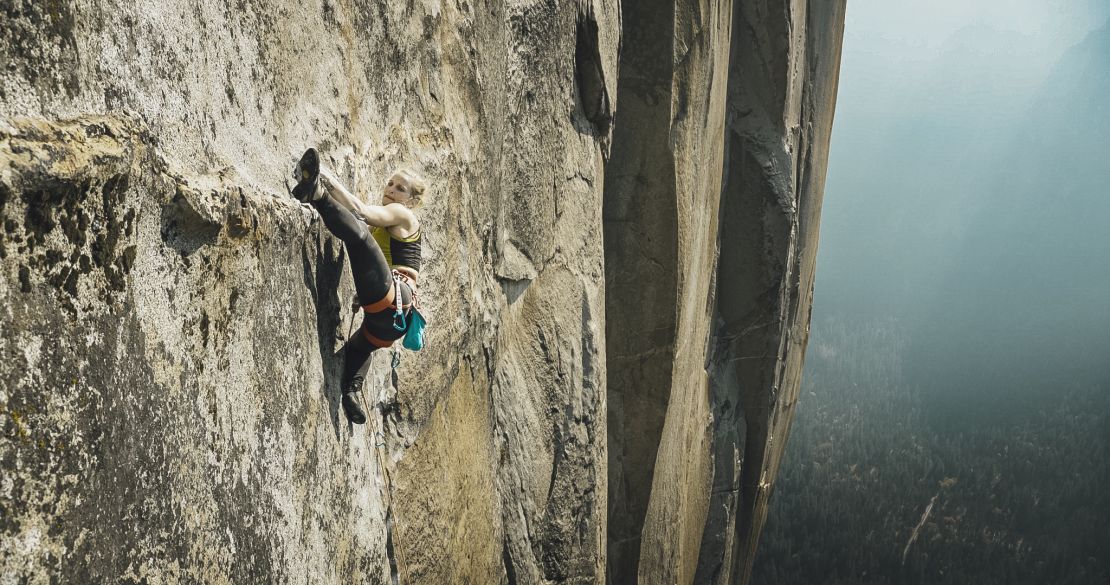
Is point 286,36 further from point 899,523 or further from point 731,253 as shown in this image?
point 899,523

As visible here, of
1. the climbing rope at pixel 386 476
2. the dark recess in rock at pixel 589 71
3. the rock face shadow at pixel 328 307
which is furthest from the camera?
the dark recess in rock at pixel 589 71

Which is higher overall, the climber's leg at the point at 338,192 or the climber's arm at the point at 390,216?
the climber's leg at the point at 338,192

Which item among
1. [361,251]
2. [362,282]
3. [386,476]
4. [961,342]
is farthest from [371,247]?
[961,342]

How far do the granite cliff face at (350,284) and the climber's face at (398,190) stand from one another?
15cm

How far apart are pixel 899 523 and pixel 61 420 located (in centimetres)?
2438

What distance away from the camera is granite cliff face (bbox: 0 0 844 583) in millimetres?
1681

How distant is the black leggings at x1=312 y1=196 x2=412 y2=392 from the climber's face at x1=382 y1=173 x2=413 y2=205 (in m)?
0.33

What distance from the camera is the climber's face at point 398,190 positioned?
126 inches

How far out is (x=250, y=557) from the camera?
2402 millimetres

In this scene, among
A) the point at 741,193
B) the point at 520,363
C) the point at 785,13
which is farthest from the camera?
the point at 741,193

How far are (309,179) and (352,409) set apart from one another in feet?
3.28

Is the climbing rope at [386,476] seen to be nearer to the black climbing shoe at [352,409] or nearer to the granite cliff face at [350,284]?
the granite cliff face at [350,284]

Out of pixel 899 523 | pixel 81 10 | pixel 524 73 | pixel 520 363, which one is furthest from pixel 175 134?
pixel 899 523

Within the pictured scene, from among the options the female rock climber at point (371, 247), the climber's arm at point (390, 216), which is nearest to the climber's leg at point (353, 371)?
the female rock climber at point (371, 247)
